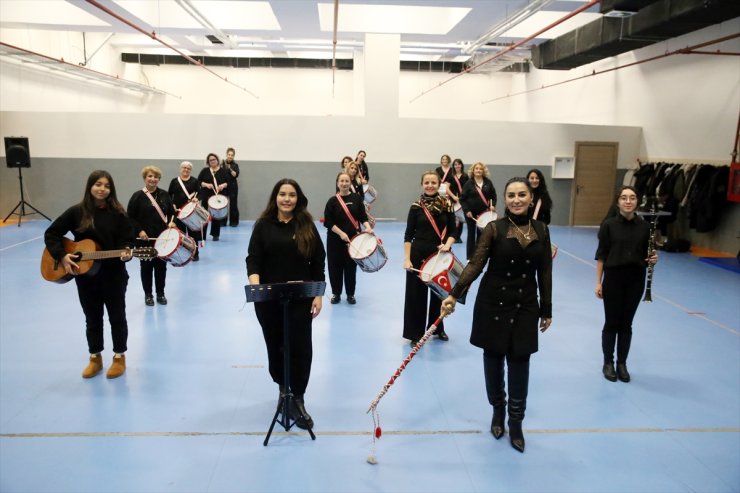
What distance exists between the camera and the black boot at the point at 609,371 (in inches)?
179

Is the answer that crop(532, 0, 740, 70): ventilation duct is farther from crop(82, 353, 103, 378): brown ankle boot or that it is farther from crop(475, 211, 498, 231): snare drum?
crop(82, 353, 103, 378): brown ankle boot

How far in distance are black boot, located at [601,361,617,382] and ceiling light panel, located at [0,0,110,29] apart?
11761 mm

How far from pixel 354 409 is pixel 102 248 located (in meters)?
2.40

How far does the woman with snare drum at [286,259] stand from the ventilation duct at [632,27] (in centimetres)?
605

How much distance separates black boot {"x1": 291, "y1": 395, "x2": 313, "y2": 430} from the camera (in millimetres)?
3623

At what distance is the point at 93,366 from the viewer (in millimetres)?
4465

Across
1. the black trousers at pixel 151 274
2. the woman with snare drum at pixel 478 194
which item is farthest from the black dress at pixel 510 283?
the woman with snare drum at pixel 478 194

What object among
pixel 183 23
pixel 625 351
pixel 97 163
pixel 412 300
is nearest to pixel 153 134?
pixel 97 163

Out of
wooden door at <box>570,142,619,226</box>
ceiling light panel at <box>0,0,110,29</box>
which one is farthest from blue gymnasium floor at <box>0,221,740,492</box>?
ceiling light panel at <box>0,0,110,29</box>

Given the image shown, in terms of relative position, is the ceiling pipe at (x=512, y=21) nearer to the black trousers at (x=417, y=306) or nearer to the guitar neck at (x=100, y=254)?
the black trousers at (x=417, y=306)

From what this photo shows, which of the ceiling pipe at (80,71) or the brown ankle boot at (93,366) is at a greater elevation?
the ceiling pipe at (80,71)

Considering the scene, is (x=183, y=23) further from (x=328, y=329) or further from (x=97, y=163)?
(x=328, y=329)

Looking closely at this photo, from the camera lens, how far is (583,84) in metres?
15.3

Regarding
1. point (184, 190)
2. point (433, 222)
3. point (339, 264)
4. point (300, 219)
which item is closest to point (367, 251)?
point (339, 264)
